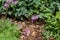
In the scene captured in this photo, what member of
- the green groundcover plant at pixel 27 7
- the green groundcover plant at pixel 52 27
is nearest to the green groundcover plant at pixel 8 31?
the green groundcover plant at pixel 27 7

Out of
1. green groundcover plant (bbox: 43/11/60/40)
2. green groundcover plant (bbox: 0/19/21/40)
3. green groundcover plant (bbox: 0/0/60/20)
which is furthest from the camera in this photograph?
green groundcover plant (bbox: 0/0/60/20)

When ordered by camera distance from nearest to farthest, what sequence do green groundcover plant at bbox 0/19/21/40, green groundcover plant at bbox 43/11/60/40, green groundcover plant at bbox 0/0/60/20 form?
green groundcover plant at bbox 0/19/21/40, green groundcover plant at bbox 43/11/60/40, green groundcover plant at bbox 0/0/60/20

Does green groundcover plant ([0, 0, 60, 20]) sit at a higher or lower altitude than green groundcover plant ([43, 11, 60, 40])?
higher

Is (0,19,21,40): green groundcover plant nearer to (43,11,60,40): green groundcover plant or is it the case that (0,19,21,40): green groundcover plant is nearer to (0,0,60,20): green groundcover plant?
(0,0,60,20): green groundcover plant

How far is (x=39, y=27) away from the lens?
5.36 m

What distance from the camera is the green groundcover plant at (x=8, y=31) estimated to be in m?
4.86

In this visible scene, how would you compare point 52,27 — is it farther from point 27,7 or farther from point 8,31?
point 8,31

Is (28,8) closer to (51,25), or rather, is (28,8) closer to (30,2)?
(30,2)

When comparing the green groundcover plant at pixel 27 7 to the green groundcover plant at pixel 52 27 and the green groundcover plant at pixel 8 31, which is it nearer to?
the green groundcover plant at pixel 52 27

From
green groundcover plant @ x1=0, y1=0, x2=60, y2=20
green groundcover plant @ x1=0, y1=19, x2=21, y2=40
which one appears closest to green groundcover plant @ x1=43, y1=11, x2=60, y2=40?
green groundcover plant @ x1=0, y1=0, x2=60, y2=20

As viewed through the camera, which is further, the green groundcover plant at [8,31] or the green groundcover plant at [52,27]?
the green groundcover plant at [52,27]

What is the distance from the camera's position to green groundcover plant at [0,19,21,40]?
486 cm

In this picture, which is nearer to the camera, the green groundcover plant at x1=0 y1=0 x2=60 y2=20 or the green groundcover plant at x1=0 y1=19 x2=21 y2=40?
the green groundcover plant at x1=0 y1=19 x2=21 y2=40

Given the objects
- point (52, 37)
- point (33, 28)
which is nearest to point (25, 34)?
point (33, 28)
